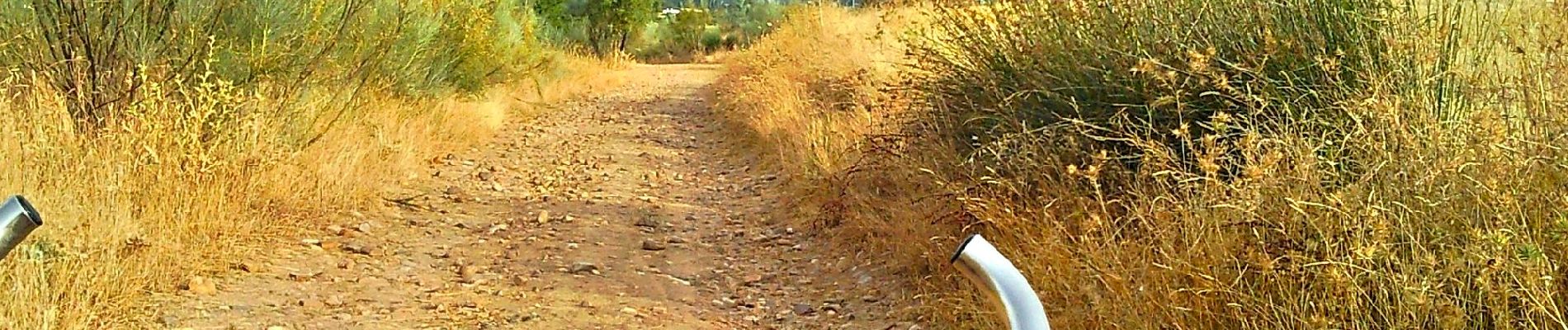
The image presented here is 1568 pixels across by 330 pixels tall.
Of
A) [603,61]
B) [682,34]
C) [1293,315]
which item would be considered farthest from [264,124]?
[682,34]

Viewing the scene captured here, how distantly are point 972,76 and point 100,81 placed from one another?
388 centimetres

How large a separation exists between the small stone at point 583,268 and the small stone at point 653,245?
482 millimetres

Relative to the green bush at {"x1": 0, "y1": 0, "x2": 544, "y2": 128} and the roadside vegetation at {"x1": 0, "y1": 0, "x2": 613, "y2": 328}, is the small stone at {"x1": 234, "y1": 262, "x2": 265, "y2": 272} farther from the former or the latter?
the green bush at {"x1": 0, "y1": 0, "x2": 544, "y2": 128}

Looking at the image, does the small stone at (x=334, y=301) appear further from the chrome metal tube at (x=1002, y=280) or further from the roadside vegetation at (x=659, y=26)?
the roadside vegetation at (x=659, y=26)

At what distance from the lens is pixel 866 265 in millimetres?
5754

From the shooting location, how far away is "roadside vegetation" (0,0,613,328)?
4.39 metres

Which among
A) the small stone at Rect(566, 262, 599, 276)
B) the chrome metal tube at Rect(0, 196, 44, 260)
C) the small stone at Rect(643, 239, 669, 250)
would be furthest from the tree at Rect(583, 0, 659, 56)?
the chrome metal tube at Rect(0, 196, 44, 260)

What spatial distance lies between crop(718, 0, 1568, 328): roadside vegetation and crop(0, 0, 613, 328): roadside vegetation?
267 cm

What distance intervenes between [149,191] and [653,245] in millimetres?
2190

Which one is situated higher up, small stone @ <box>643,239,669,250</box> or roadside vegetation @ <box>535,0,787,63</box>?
small stone @ <box>643,239,669,250</box>

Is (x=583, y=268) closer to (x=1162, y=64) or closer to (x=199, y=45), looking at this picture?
(x=199, y=45)

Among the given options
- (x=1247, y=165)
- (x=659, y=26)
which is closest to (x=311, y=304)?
(x=1247, y=165)

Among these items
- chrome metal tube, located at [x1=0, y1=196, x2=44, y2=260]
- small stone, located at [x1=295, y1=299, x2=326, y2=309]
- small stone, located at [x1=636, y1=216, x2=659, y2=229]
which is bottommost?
small stone, located at [x1=636, y1=216, x2=659, y2=229]

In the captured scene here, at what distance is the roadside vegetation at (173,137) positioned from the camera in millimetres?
4387
